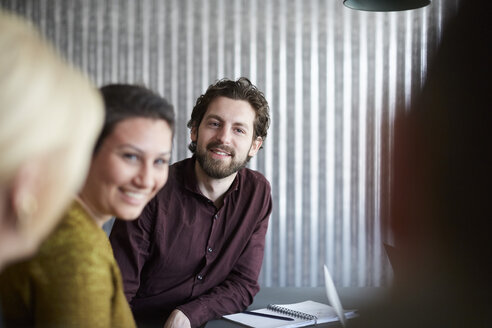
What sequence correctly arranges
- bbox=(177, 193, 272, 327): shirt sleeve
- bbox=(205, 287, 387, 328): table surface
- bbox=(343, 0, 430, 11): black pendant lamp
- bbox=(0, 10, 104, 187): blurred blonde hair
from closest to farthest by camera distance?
bbox=(0, 10, 104, 187): blurred blonde hair
bbox=(177, 193, 272, 327): shirt sleeve
bbox=(205, 287, 387, 328): table surface
bbox=(343, 0, 430, 11): black pendant lamp

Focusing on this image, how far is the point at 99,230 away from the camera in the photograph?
2.81 ft

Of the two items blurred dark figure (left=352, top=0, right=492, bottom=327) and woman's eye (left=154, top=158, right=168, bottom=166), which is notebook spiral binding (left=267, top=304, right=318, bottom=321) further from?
woman's eye (left=154, top=158, right=168, bottom=166)

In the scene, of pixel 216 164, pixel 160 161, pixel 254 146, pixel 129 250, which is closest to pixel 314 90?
pixel 254 146

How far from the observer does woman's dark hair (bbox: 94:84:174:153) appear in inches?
33.1

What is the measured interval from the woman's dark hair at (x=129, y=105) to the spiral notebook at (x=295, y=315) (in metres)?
0.76

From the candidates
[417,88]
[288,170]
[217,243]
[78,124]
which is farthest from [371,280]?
[78,124]

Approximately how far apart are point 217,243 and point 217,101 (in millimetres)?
549

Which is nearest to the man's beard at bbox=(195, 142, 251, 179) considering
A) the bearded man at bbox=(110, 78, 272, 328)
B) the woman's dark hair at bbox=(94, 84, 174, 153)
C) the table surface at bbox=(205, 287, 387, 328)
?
the bearded man at bbox=(110, 78, 272, 328)

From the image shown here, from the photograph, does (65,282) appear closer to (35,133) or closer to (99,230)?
(99,230)

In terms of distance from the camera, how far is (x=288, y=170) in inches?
145

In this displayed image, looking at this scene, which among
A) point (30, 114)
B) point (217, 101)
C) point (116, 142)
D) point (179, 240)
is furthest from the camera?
point (217, 101)

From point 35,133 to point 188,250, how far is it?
145 centimetres

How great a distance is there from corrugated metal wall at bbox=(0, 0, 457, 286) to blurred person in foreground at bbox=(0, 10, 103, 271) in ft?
10.3

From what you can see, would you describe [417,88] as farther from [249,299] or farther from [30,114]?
[30,114]
